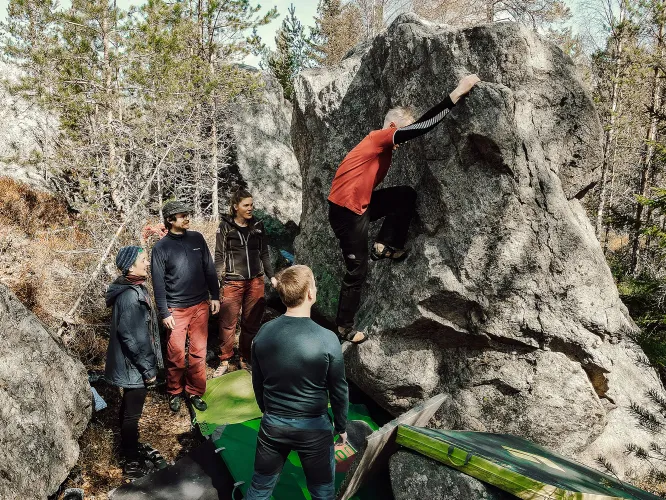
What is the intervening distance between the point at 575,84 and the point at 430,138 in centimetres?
143

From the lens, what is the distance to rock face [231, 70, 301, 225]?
13.2 metres

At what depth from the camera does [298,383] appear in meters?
2.82

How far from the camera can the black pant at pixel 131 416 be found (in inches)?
166

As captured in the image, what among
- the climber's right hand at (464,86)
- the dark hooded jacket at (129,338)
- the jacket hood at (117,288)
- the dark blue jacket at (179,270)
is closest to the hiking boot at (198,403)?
the dark blue jacket at (179,270)

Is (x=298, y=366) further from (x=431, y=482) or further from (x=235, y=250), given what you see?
(x=235, y=250)

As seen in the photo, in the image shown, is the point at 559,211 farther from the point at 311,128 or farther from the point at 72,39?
the point at 72,39

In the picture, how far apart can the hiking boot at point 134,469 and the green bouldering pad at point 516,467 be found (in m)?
2.51

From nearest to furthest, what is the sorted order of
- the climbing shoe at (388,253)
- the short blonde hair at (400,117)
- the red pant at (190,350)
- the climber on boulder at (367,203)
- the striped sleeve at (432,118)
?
the striped sleeve at (432,118)
the climber on boulder at (367,203)
the short blonde hair at (400,117)
the climbing shoe at (388,253)
the red pant at (190,350)

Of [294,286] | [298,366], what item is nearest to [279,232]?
[294,286]

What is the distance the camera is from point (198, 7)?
1532 cm

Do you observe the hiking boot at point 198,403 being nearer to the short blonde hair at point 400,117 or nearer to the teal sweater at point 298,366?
the teal sweater at point 298,366

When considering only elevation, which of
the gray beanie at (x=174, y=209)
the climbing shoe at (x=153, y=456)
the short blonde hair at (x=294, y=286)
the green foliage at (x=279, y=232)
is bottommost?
the climbing shoe at (x=153, y=456)

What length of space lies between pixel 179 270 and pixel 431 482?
324 centimetres

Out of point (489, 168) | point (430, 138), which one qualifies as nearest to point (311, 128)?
point (430, 138)
